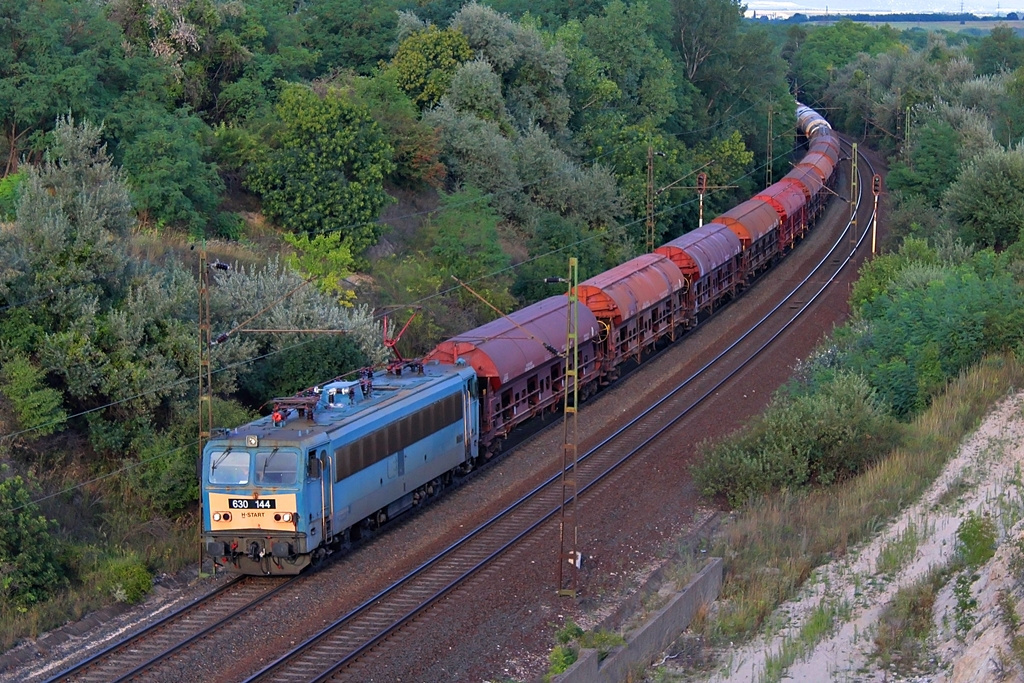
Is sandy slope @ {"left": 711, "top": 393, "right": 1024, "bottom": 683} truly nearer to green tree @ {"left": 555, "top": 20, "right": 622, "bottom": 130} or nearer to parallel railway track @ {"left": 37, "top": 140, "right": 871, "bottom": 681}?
parallel railway track @ {"left": 37, "top": 140, "right": 871, "bottom": 681}

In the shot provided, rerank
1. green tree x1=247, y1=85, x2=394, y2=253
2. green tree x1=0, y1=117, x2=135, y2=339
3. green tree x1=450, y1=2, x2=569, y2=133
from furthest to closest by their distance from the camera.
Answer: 1. green tree x1=450, y1=2, x2=569, y2=133
2. green tree x1=247, y1=85, x2=394, y2=253
3. green tree x1=0, y1=117, x2=135, y2=339

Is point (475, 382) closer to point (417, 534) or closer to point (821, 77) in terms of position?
point (417, 534)

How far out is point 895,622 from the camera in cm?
1619

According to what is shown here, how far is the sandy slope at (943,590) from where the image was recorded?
47.0 ft

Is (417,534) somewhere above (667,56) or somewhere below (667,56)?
below

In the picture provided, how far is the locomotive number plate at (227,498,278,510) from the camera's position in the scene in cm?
1858

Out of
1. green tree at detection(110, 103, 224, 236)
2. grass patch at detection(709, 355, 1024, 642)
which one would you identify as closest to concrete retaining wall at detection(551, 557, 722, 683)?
grass patch at detection(709, 355, 1024, 642)

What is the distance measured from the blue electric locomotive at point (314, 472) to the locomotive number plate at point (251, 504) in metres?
0.02

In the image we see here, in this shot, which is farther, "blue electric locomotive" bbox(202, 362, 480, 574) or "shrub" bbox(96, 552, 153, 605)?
"blue electric locomotive" bbox(202, 362, 480, 574)

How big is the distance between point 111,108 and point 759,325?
73.4 ft

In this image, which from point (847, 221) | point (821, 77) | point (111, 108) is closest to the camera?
point (111, 108)

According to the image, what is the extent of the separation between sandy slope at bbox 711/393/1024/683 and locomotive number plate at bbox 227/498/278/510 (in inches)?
290

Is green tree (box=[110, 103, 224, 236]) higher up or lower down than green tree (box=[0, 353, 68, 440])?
higher up

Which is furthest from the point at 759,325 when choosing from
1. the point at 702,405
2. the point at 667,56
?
the point at 667,56
